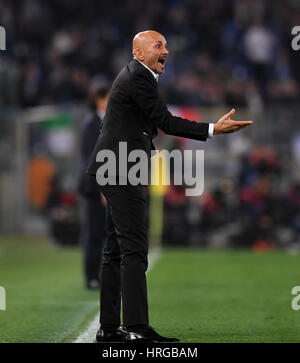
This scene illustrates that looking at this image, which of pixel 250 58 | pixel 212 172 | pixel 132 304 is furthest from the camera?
pixel 250 58

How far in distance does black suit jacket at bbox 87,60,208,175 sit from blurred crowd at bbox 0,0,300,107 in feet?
46.8

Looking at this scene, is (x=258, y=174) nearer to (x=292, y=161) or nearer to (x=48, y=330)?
(x=292, y=161)

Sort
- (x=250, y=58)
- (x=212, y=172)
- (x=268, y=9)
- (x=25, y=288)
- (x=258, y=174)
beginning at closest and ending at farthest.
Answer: (x=25, y=288) < (x=258, y=174) < (x=212, y=172) < (x=250, y=58) < (x=268, y=9)

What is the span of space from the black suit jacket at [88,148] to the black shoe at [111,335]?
3506mm

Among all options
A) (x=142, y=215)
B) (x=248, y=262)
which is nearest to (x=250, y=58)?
(x=248, y=262)

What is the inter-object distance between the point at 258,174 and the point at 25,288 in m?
8.39

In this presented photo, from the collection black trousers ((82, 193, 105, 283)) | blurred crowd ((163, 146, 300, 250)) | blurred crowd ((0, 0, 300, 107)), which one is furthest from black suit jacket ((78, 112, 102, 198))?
blurred crowd ((0, 0, 300, 107))

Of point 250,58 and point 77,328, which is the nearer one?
point 77,328

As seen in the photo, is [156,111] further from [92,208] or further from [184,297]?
[92,208]

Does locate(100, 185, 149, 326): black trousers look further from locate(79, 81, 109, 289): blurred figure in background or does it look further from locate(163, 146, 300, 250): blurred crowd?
locate(163, 146, 300, 250): blurred crowd

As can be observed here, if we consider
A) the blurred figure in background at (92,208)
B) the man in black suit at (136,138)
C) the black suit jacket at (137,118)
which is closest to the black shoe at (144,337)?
the man in black suit at (136,138)

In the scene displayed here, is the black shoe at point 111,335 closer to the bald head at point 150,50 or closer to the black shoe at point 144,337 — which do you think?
the black shoe at point 144,337

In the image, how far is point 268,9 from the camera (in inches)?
985

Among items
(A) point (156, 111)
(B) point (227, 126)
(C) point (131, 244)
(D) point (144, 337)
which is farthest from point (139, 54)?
(D) point (144, 337)
